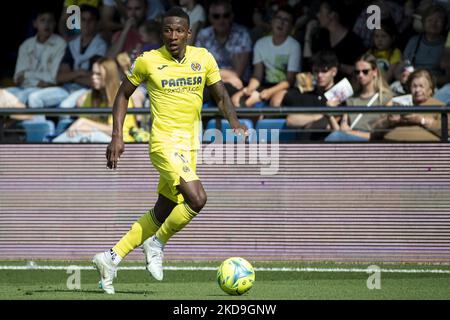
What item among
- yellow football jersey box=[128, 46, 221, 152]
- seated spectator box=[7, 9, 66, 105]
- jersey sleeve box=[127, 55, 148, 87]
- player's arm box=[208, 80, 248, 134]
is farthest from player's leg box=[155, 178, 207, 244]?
seated spectator box=[7, 9, 66, 105]

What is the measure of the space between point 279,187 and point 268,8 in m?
4.07

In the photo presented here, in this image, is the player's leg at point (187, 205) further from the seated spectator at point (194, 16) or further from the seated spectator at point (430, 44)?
the seated spectator at point (194, 16)

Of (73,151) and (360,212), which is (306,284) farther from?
(73,151)

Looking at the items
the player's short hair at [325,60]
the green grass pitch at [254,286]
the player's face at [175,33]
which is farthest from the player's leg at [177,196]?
the player's short hair at [325,60]

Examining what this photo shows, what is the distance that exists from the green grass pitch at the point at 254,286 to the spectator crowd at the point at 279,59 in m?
2.10

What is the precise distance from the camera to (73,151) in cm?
1312

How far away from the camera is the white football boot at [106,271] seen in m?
9.52

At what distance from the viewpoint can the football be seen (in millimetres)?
9159

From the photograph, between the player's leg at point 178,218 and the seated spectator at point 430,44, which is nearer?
the player's leg at point 178,218

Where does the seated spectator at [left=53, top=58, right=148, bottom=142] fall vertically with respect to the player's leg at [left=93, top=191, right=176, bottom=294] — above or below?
above

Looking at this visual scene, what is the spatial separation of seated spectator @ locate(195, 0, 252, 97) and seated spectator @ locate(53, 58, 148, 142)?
4.74 ft

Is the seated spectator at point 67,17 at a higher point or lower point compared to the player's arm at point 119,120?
higher

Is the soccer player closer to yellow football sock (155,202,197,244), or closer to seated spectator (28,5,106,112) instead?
yellow football sock (155,202,197,244)

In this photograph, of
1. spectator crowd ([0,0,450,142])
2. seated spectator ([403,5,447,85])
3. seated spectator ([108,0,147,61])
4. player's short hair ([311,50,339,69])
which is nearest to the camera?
spectator crowd ([0,0,450,142])
